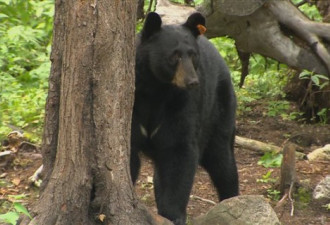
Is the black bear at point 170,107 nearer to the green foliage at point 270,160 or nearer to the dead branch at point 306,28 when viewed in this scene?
the green foliage at point 270,160

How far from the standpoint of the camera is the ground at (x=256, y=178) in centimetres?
554

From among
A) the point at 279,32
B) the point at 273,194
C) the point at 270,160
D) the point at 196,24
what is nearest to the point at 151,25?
the point at 196,24

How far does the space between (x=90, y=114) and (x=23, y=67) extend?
620 centimetres

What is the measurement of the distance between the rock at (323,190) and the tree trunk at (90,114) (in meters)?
2.21

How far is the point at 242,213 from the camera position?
470 cm

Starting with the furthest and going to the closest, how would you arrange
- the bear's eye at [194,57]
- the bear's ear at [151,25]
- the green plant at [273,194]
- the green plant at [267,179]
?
the green plant at [267,179] → the green plant at [273,194] → the bear's eye at [194,57] → the bear's ear at [151,25]

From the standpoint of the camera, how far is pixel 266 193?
19.7ft

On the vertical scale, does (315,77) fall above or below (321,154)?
above

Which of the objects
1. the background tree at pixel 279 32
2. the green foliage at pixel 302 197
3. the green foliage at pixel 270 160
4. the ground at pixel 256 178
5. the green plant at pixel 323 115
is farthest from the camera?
the green plant at pixel 323 115

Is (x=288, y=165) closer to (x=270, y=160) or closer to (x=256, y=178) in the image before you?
(x=256, y=178)

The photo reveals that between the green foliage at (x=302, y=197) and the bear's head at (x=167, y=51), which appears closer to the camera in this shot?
the bear's head at (x=167, y=51)

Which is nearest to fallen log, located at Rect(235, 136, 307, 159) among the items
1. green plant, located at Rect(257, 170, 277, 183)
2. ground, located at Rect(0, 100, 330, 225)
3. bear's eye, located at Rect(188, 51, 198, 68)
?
ground, located at Rect(0, 100, 330, 225)

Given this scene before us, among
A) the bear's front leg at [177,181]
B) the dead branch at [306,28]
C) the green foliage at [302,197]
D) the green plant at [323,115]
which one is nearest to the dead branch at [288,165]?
the green foliage at [302,197]

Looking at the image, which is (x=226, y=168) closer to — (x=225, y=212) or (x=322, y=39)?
(x=225, y=212)
